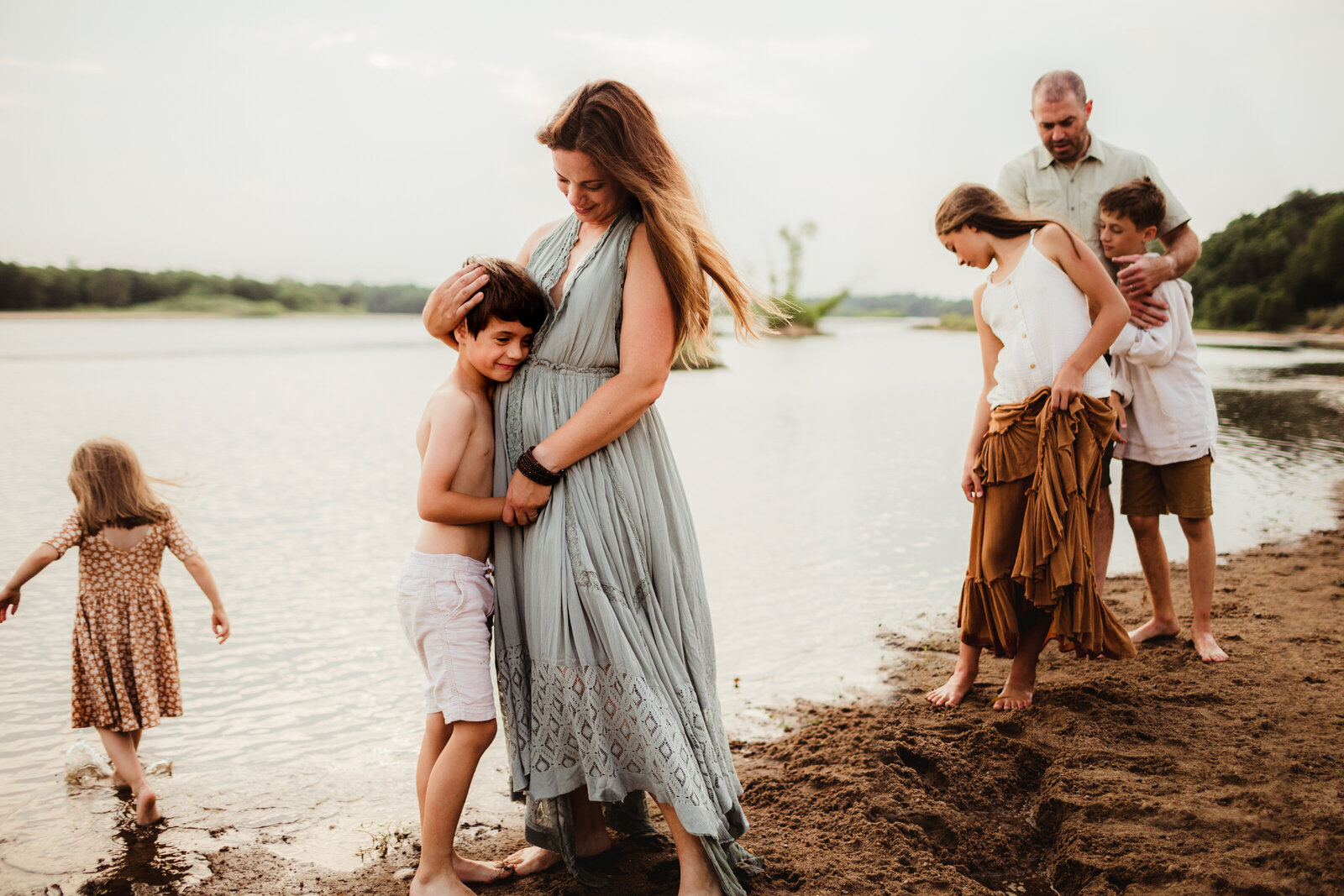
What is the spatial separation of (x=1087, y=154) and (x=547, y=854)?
3.43m

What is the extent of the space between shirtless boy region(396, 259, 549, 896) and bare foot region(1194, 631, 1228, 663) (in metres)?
2.87

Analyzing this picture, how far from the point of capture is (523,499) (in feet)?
7.12

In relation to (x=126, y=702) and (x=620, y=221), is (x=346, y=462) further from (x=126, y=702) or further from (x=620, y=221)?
(x=620, y=221)

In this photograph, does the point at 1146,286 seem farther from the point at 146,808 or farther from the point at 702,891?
the point at 146,808

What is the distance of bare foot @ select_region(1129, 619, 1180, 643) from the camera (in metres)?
3.83

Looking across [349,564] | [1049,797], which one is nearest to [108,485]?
[349,564]

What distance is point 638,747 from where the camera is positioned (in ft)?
6.93

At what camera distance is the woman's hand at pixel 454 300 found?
217cm

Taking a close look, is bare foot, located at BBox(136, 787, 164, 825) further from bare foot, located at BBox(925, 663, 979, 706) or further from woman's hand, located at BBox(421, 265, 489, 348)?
bare foot, located at BBox(925, 663, 979, 706)

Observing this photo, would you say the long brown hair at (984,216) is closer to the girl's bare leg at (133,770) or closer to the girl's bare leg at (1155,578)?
the girl's bare leg at (1155,578)

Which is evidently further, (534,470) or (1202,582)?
(1202,582)

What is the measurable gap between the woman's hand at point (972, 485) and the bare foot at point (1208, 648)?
1.20 metres

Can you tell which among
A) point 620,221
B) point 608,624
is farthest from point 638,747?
point 620,221

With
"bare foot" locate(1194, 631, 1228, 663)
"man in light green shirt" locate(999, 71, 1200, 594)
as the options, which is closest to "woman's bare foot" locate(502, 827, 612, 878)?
"man in light green shirt" locate(999, 71, 1200, 594)
